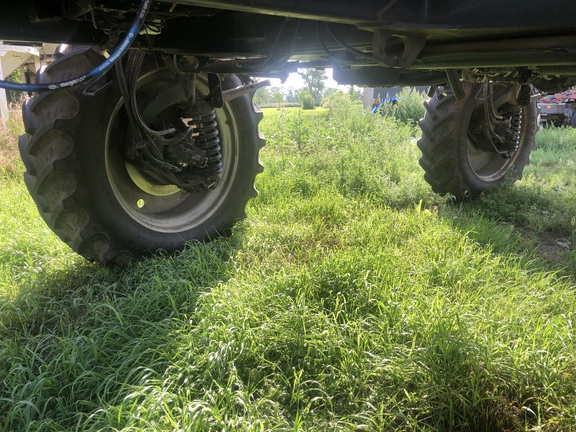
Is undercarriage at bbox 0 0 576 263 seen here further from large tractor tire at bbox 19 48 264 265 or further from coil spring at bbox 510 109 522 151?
coil spring at bbox 510 109 522 151

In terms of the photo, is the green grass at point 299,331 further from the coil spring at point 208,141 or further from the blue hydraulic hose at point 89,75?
the blue hydraulic hose at point 89,75

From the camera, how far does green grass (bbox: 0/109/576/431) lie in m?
1.51

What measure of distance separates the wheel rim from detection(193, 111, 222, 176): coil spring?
24 centimetres

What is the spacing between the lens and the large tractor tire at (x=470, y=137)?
3631 mm

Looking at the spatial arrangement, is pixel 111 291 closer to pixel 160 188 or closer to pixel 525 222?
pixel 160 188

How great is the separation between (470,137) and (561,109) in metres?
8.79

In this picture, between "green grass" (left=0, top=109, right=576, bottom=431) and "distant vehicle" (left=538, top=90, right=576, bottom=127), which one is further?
"distant vehicle" (left=538, top=90, right=576, bottom=127)

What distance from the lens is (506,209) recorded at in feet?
12.1

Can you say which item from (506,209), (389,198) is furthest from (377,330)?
(506,209)

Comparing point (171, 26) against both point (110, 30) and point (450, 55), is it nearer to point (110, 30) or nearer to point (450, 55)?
point (110, 30)

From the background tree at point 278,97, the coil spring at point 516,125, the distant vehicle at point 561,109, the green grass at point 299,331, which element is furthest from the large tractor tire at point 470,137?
the distant vehicle at point 561,109

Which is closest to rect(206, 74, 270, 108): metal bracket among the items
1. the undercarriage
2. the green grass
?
the undercarriage

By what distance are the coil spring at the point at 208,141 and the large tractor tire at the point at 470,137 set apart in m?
1.96

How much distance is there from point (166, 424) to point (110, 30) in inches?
56.0
